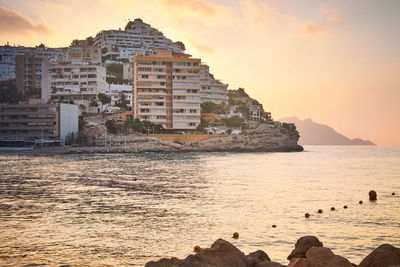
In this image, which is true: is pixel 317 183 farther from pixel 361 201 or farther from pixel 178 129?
pixel 178 129

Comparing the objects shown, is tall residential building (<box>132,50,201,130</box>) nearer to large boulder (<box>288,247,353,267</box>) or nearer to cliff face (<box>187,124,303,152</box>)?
cliff face (<box>187,124,303,152</box>)

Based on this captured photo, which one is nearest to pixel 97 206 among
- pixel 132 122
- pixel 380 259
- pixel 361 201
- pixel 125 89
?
pixel 361 201

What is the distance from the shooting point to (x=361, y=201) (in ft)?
116

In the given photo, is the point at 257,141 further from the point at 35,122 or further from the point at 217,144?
the point at 35,122

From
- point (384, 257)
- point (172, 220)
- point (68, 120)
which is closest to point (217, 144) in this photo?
point (68, 120)

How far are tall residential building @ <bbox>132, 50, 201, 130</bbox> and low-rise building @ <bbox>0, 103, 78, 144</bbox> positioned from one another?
2735 centimetres

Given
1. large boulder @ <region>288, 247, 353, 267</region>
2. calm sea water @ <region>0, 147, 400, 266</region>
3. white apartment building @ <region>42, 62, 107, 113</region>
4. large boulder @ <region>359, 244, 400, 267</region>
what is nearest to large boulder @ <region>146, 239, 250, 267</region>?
large boulder @ <region>288, 247, 353, 267</region>

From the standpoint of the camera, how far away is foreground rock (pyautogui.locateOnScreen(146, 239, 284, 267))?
12.0m

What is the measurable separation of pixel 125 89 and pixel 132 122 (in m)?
46.7

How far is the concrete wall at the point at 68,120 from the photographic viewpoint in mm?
143625

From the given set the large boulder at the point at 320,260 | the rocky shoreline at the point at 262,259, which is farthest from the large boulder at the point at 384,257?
the large boulder at the point at 320,260

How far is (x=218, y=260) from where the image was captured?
1302 cm

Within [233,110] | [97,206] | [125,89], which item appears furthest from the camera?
[125,89]

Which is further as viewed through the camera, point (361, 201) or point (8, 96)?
point (8, 96)
